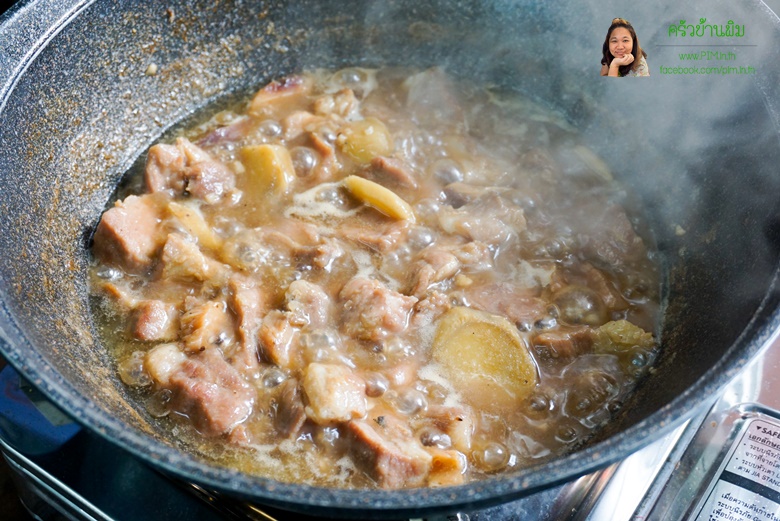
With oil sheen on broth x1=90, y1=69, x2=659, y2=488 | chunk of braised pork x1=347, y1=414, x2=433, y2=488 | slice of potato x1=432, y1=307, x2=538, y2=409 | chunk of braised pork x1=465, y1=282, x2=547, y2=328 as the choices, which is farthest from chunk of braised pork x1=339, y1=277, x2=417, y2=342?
chunk of braised pork x1=347, y1=414, x2=433, y2=488

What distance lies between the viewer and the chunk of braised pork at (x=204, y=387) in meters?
2.36

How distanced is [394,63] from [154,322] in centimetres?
198

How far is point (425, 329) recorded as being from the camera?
8.71ft

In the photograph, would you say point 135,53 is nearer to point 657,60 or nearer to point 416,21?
point 416,21

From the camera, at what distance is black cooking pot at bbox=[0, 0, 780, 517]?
5.83ft

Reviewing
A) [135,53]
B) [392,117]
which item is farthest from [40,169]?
[392,117]

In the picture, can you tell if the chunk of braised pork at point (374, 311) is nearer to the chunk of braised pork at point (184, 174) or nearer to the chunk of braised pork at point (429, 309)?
the chunk of braised pork at point (429, 309)

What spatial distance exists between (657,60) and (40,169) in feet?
9.00

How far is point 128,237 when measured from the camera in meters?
2.81

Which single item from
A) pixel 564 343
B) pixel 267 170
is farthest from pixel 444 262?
pixel 267 170

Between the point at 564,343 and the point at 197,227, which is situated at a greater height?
the point at 564,343

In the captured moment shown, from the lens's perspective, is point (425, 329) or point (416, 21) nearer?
point (425, 329)

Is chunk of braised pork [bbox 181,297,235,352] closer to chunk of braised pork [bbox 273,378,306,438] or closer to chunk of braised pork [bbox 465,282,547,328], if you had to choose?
chunk of braised pork [bbox 273,378,306,438]

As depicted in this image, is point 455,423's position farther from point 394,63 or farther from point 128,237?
point 394,63
